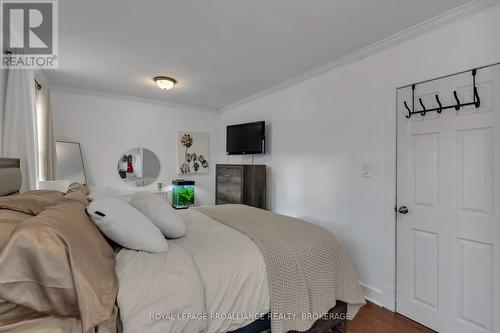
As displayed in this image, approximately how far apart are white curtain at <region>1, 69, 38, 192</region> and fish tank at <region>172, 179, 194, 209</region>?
2296mm

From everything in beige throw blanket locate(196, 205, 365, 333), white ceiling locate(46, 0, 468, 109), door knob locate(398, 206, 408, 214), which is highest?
white ceiling locate(46, 0, 468, 109)

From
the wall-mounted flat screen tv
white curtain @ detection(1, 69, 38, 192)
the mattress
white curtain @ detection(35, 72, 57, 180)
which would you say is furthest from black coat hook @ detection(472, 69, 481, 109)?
white curtain @ detection(35, 72, 57, 180)

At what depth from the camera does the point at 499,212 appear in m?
1.58

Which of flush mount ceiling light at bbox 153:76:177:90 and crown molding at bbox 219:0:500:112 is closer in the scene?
crown molding at bbox 219:0:500:112

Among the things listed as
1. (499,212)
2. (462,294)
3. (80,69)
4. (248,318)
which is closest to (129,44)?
(80,69)

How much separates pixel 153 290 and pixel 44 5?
223 cm

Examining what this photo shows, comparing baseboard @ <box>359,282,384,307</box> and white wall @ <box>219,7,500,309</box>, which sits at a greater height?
white wall @ <box>219,7,500,309</box>

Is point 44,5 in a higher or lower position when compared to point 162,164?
higher

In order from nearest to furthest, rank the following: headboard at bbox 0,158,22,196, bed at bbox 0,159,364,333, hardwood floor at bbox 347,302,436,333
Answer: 1. bed at bbox 0,159,364,333
2. headboard at bbox 0,158,22,196
3. hardwood floor at bbox 347,302,436,333

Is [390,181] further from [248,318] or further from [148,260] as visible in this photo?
[148,260]

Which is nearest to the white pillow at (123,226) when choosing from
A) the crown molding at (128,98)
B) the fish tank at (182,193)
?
the fish tank at (182,193)

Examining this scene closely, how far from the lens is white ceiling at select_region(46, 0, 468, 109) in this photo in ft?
5.81

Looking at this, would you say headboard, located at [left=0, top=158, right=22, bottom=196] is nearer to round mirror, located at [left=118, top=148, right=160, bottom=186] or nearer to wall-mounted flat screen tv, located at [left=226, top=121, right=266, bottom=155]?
round mirror, located at [left=118, top=148, right=160, bottom=186]

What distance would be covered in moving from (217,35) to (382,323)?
2.87 metres
